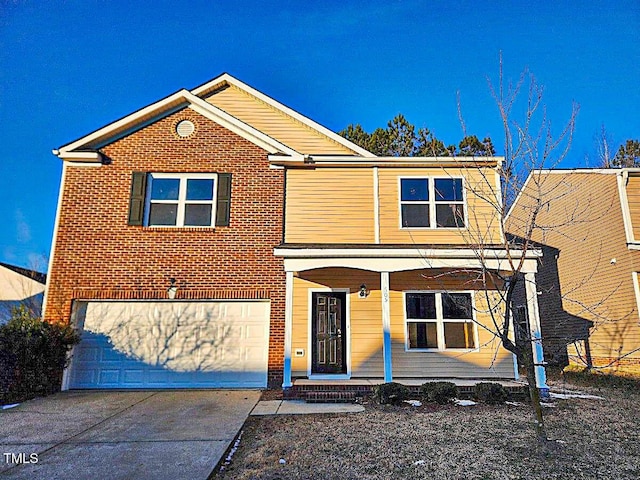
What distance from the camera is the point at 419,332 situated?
10.0m

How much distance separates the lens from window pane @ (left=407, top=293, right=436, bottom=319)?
396 inches

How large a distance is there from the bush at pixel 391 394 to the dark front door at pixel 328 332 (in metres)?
2.11

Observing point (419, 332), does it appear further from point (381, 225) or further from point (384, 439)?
point (384, 439)

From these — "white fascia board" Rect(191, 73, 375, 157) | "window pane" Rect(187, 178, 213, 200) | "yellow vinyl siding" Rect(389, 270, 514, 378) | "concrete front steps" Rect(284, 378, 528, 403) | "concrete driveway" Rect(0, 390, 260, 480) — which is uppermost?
"white fascia board" Rect(191, 73, 375, 157)

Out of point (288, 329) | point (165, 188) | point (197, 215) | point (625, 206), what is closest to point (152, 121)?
point (165, 188)

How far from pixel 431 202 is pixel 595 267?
6068 millimetres

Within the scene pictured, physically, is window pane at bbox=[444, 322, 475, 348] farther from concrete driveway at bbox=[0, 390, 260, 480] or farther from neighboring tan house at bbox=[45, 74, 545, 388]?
concrete driveway at bbox=[0, 390, 260, 480]

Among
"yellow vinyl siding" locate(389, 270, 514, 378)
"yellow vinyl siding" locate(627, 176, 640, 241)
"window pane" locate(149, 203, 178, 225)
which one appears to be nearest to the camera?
"yellow vinyl siding" locate(389, 270, 514, 378)

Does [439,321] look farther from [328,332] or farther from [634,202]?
[634,202]

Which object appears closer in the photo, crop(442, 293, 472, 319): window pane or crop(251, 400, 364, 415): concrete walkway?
crop(251, 400, 364, 415): concrete walkway

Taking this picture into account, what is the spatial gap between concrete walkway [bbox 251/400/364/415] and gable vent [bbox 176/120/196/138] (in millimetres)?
6784

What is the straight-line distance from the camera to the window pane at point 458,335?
9923 millimetres

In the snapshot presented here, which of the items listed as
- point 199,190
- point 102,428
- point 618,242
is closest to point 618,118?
point 618,242

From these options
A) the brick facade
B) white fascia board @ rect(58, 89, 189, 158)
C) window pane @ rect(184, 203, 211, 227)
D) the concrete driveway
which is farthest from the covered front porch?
white fascia board @ rect(58, 89, 189, 158)
